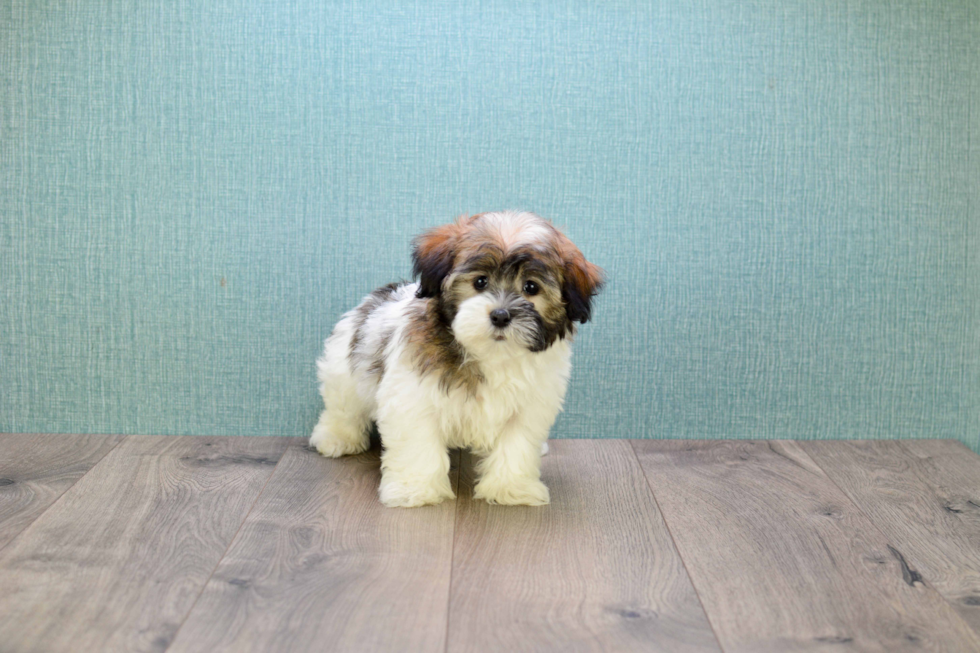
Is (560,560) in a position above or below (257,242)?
below

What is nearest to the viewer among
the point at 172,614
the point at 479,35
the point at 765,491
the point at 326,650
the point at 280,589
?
the point at 326,650

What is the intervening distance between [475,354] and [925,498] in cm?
136

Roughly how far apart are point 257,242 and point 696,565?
167 centimetres

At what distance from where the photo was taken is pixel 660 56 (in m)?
2.72

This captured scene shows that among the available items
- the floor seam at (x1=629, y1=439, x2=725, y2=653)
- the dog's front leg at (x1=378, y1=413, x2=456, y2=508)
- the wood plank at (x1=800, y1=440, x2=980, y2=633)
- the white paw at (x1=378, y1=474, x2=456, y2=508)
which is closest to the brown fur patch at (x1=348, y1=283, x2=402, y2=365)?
the dog's front leg at (x1=378, y1=413, x2=456, y2=508)

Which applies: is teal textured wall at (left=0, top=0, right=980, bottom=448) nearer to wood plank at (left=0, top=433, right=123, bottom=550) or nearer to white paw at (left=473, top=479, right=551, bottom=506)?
wood plank at (left=0, top=433, right=123, bottom=550)

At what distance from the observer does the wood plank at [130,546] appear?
5.34ft

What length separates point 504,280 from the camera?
2043 mm

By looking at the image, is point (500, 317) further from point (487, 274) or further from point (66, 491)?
point (66, 491)

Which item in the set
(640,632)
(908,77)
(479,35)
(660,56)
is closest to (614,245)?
(660,56)

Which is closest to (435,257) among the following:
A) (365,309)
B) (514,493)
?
(365,309)

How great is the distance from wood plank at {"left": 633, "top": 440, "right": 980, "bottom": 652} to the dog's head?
642mm

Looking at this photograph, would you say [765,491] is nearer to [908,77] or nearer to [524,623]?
[524,623]

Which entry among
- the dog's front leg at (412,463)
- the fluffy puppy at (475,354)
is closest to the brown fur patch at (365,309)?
the fluffy puppy at (475,354)
